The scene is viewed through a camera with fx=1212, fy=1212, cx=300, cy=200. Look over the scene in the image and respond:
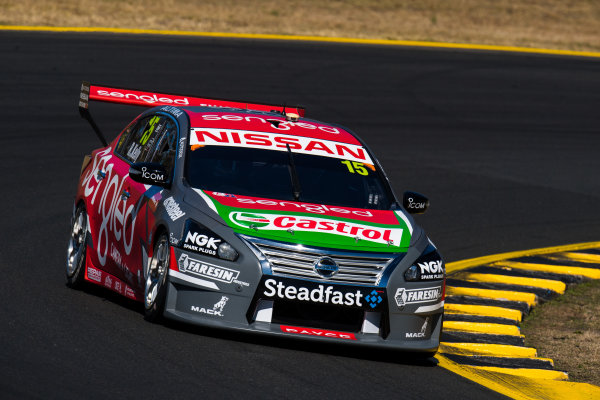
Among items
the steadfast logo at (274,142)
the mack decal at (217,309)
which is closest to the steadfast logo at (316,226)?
the mack decal at (217,309)

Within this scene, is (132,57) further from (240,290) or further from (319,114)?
(240,290)

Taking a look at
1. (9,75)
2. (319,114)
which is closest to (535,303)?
(319,114)

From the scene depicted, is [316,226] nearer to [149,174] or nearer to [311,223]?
[311,223]

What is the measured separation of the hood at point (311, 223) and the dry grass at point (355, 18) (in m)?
19.0

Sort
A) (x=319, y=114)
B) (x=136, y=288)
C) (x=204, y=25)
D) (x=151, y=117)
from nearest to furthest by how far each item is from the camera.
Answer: (x=136, y=288) → (x=151, y=117) → (x=319, y=114) → (x=204, y=25)

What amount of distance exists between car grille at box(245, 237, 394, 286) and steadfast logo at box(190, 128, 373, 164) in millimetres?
1480

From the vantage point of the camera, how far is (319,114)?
20.2 meters

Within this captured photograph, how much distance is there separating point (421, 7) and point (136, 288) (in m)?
29.2

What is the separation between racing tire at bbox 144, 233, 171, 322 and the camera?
8.02 m

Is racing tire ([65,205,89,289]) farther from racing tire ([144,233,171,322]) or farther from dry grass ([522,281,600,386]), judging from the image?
dry grass ([522,281,600,386])

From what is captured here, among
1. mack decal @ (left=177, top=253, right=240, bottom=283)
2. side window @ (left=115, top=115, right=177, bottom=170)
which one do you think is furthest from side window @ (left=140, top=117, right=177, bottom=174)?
mack decal @ (left=177, top=253, right=240, bottom=283)

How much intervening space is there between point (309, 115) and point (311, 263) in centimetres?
1236

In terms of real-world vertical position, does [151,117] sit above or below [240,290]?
above

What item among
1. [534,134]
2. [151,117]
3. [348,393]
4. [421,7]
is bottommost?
[348,393]
